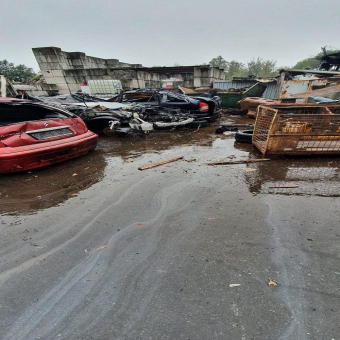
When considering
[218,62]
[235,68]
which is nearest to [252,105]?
[235,68]

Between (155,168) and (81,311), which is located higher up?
(81,311)

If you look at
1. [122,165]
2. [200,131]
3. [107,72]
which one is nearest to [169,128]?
[200,131]

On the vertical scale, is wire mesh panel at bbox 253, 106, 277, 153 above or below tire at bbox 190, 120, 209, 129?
above

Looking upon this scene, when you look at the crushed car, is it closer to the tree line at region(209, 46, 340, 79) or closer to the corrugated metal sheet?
the corrugated metal sheet

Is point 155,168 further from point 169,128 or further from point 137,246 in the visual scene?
point 169,128

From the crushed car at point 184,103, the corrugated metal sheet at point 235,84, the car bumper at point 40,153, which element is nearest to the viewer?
the car bumper at point 40,153

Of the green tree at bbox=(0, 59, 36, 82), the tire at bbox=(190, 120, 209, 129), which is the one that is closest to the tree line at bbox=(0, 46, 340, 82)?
the green tree at bbox=(0, 59, 36, 82)

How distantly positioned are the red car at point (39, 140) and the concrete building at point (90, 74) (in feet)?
33.7

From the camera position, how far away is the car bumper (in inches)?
133

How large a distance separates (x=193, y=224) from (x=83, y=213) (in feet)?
5.04

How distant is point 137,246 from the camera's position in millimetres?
2088

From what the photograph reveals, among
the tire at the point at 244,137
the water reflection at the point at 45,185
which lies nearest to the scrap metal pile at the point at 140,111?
the tire at the point at 244,137

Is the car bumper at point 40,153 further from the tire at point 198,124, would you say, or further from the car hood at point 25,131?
the tire at point 198,124

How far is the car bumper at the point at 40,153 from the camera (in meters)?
3.37
